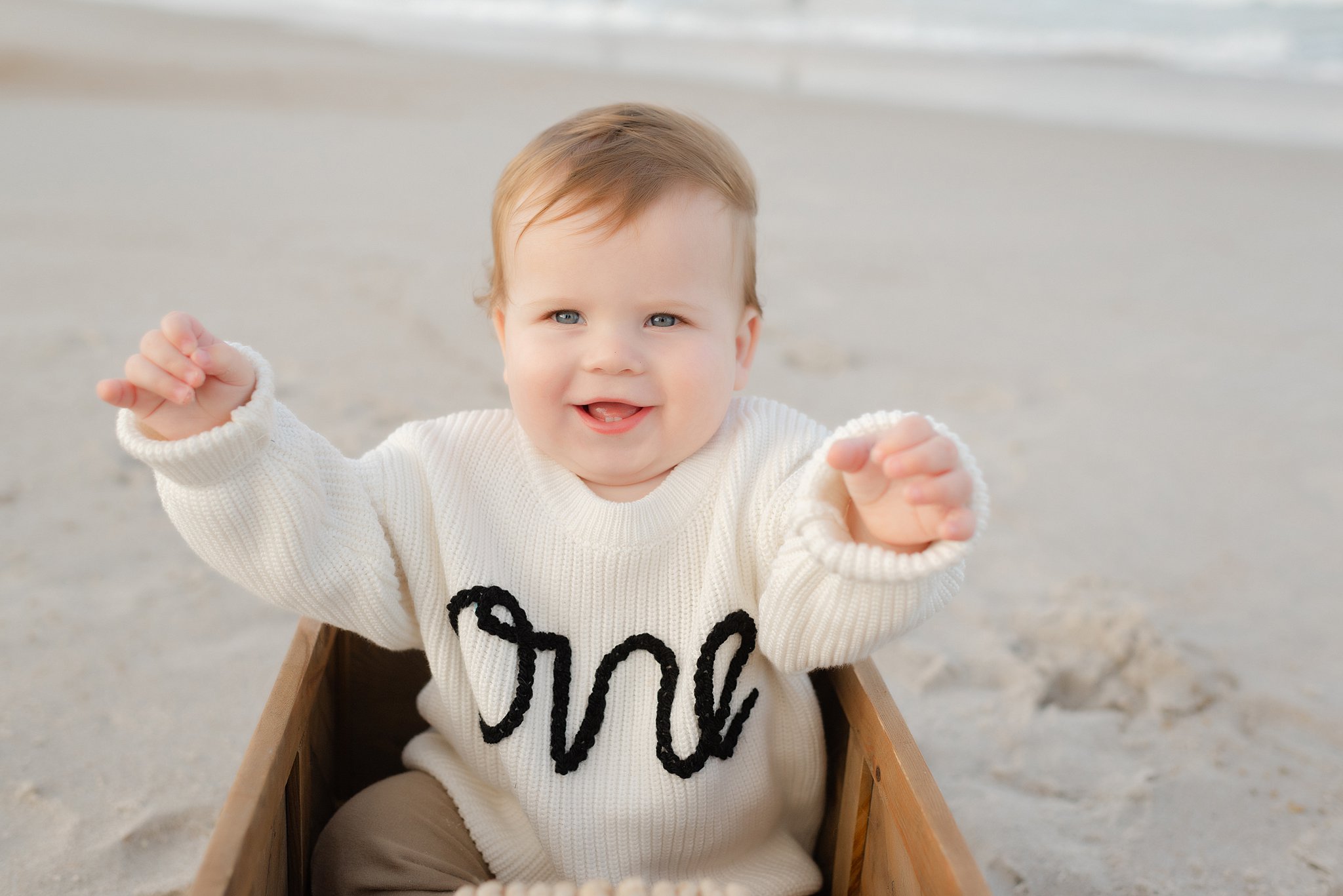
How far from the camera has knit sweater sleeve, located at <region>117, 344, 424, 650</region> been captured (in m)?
1.20

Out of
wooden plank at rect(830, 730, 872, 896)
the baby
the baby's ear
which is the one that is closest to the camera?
the baby

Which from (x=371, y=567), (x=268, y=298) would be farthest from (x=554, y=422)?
(x=268, y=298)

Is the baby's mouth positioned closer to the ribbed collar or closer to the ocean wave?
the ribbed collar

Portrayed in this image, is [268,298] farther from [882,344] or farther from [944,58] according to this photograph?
[944,58]

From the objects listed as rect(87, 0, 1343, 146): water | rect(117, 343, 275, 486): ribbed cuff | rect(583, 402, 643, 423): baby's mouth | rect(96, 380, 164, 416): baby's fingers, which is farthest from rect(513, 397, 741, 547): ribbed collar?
rect(87, 0, 1343, 146): water

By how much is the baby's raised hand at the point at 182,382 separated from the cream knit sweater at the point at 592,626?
0.20 feet

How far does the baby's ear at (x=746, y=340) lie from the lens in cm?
149

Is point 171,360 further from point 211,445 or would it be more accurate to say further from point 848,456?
point 848,456

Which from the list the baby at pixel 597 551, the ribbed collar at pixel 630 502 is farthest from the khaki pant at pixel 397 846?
the ribbed collar at pixel 630 502

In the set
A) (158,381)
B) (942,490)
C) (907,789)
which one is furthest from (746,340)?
(158,381)

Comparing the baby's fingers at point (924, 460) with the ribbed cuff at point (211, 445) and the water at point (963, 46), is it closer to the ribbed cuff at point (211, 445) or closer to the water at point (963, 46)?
the ribbed cuff at point (211, 445)

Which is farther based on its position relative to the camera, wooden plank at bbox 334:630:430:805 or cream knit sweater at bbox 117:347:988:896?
wooden plank at bbox 334:630:430:805

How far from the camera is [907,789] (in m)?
1.18

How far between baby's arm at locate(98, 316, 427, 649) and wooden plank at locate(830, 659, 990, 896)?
1.88 feet
